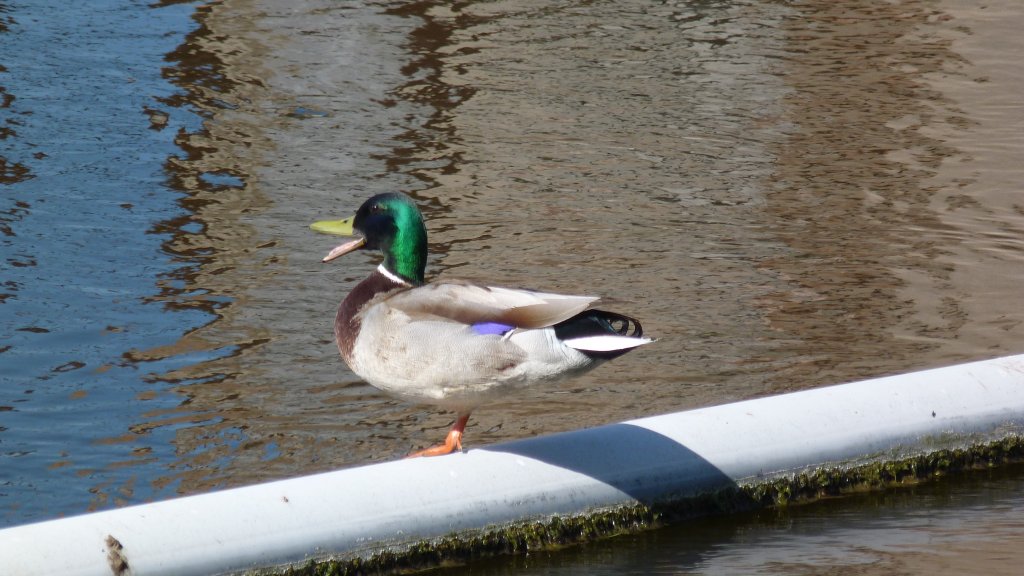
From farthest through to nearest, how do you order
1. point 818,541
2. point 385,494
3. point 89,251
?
1. point 89,251
2. point 818,541
3. point 385,494

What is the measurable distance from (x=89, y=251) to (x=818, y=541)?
158 inches

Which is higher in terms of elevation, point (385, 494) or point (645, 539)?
point (385, 494)

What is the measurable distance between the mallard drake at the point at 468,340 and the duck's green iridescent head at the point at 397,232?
0.14 m

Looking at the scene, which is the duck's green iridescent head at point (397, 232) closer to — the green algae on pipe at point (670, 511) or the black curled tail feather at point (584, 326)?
the black curled tail feather at point (584, 326)

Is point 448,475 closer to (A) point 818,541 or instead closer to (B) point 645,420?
(B) point 645,420

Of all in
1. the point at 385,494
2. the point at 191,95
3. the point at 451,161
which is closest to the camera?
the point at 385,494

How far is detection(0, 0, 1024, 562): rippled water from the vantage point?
5.16 meters

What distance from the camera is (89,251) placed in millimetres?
6711

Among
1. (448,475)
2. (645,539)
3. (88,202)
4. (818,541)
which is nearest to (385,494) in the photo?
(448,475)

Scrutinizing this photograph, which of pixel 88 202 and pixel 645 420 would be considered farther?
pixel 88 202

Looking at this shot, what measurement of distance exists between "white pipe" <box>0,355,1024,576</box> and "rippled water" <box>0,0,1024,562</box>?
0.35 meters

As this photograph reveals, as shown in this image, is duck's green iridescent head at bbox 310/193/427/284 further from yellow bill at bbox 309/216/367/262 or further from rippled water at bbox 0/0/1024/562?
rippled water at bbox 0/0/1024/562

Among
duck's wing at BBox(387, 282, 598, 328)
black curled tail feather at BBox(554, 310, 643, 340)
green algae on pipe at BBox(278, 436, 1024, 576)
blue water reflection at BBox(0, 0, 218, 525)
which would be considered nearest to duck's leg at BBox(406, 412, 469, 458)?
green algae on pipe at BBox(278, 436, 1024, 576)

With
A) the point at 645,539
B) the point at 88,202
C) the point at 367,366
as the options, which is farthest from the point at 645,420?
the point at 88,202
